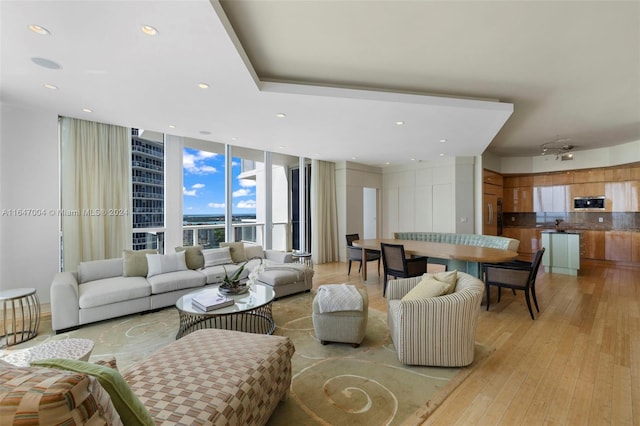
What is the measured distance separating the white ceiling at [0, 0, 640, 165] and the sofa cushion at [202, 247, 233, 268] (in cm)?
202

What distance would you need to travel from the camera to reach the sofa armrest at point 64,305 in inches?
119

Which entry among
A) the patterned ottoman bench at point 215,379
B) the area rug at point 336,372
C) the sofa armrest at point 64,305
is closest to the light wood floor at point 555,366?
the area rug at point 336,372

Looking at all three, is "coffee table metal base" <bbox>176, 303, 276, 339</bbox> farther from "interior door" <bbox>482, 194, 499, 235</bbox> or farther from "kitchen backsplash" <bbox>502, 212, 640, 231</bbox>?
"kitchen backsplash" <bbox>502, 212, 640, 231</bbox>

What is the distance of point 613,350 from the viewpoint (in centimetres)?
→ 266

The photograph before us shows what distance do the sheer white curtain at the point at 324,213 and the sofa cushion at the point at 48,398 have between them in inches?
256

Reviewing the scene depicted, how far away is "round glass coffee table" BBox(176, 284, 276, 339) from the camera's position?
2730 millimetres

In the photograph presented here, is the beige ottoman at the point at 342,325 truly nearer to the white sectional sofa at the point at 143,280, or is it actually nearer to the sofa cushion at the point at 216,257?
the white sectional sofa at the point at 143,280

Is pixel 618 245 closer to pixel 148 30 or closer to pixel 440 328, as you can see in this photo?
pixel 440 328

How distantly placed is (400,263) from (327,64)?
291cm

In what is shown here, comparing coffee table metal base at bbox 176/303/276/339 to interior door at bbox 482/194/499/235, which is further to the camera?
interior door at bbox 482/194/499/235

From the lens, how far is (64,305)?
306cm

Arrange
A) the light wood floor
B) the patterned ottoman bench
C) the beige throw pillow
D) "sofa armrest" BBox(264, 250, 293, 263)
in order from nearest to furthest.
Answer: the patterned ottoman bench, the light wood floor, the beige throw pillow, "sofa armrest" BBox(264, 250, 293, 263)

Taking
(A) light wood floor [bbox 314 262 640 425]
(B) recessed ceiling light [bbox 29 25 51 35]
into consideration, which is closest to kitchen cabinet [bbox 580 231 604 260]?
(A) light wood floor [bbox 314 262 640 425]

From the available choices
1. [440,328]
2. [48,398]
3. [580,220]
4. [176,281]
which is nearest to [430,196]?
[580,220]
